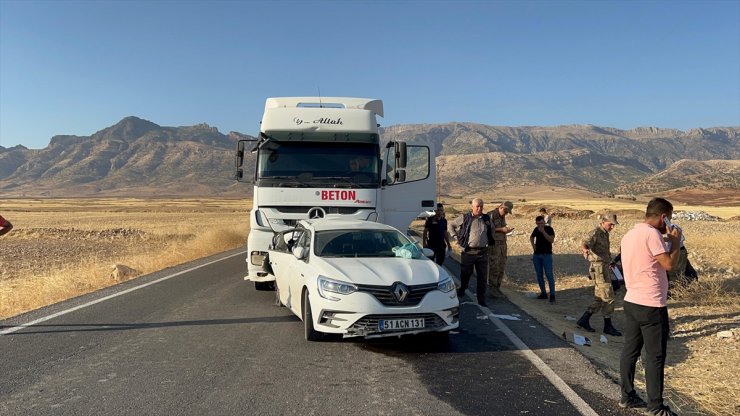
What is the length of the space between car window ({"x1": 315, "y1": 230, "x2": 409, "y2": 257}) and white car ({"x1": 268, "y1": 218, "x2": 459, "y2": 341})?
0.01 metres

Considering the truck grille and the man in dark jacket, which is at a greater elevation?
the truck grille

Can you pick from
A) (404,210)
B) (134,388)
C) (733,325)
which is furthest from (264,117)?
(733,325)

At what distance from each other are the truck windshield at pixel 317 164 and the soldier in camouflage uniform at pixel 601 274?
4.07m

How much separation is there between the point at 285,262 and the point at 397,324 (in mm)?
2697

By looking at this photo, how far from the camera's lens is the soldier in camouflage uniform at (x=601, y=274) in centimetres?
853

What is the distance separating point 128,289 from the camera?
37.7 ft

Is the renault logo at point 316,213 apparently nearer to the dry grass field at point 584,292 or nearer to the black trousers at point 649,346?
the dry grass field at point 584,292

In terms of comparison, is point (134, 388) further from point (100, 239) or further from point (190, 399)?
point (100, 239)

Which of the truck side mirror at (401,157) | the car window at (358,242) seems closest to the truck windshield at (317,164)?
the truck side mirror at (401,157)

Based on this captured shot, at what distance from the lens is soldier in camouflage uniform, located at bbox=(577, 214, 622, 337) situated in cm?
853

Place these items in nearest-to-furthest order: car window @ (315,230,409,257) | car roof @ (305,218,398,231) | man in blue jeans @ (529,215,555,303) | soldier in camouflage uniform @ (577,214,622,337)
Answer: car window @ (315,230,409,257)
car roof @ (305,218,398,231)
soldier in camouflage uniform @ (577,214,622,337)
man in blue jeans @ (529,215,555,303)

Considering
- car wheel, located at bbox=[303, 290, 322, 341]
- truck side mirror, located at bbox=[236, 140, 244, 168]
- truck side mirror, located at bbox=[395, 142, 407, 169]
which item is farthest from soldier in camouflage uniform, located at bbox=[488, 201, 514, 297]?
truck side mirror, located at bbox=[236, 140, 244, 168]

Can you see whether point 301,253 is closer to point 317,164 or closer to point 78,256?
point 317,164

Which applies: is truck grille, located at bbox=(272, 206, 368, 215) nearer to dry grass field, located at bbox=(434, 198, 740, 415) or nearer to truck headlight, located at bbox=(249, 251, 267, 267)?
truck headlight, located at bbox=(249, 251, 267, 267)
